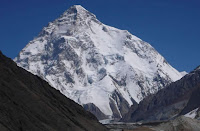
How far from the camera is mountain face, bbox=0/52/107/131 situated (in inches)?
2884

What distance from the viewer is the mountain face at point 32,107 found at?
240 ft

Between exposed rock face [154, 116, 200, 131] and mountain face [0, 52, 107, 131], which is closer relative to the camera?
mountain face [0, 52, 107, 131]

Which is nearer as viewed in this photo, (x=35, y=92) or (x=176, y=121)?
(x=35, y=92)

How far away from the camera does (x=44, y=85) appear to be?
330ft

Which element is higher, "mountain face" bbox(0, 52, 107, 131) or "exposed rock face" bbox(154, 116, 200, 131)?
"exposed rock face" bbox(154, 116, 200, 131)

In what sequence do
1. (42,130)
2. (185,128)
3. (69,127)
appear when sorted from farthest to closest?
(185,128) < (69,127) < (42,130)

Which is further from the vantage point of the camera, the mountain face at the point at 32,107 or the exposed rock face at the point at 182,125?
the exposed rock face at the point at 182,125

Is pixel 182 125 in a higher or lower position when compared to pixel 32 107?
higher

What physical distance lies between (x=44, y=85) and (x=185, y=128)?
56.7 metres

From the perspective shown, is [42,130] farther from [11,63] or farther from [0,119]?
[11,63]

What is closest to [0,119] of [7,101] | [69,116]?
[7,101]

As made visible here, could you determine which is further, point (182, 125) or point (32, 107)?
point (182, 125)

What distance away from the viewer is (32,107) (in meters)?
80.2

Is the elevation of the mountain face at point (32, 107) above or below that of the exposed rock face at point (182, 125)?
below
